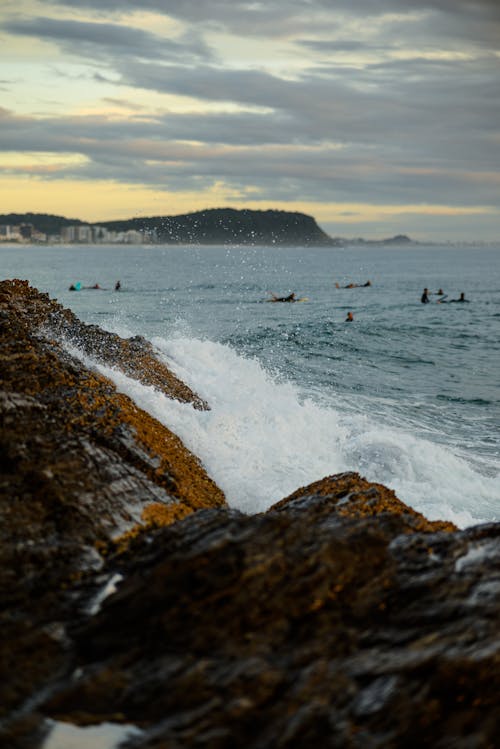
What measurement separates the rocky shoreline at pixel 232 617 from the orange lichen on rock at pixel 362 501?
43 mm

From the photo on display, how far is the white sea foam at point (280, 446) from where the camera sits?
8.98 meters

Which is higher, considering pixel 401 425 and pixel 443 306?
pixel 443 306

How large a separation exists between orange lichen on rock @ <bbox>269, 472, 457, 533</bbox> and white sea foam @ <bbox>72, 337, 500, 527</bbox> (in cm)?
172

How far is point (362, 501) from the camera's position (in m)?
6.04

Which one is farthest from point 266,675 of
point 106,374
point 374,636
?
point 106,374

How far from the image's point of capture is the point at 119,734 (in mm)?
3934

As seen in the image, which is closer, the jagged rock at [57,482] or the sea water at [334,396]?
the jagged rock at [57,482]

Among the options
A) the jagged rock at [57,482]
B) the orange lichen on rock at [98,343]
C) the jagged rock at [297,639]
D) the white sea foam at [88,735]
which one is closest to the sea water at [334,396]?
the orange lichen on rock at [98,343]

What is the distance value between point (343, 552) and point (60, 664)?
6.84ft

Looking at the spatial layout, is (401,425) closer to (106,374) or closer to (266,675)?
(106,374)

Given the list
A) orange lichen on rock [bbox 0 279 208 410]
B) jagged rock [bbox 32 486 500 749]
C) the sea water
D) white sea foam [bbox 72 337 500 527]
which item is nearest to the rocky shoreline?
jagged rock [bbox 32 486 500 749]

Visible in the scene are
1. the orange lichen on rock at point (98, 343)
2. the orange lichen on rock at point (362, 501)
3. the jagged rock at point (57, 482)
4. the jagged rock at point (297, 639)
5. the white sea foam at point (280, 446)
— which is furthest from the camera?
the orange lichen on rock at point (98, 343)

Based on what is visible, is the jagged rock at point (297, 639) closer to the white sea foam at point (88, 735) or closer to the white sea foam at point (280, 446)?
the white sea foam at point (88, 735)

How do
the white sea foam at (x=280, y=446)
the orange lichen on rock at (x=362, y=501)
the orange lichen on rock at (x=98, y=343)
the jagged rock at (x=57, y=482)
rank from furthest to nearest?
the orange lichen on rock at (x=98, y=343)
the white sea foam at (x=280, y=446)
the orange lichen on rock at (x=362, y=501)
the jagged rock at (x=57, y=482)
